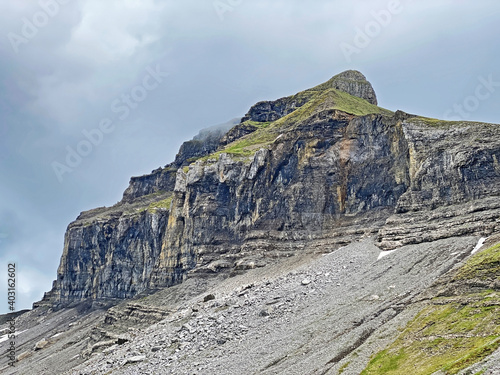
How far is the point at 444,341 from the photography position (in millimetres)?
37094

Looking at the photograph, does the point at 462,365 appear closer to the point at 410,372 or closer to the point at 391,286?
the point at 410,372

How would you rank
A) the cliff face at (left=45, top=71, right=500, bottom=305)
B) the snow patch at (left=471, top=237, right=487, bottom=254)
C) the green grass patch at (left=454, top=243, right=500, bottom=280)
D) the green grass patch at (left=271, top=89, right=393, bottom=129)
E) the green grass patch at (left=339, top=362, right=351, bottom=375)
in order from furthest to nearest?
the green grass patch at (left=271, top=89, right=393, bottom=129) < the cliff face at (left=45, top=71, right=500, bottom=305) < the snow patch at (left=471, top=237, right=487, bottom=254) < the green grass patch at (left=454, top=243, right=500, bottom=280) < the green grass patch at (left=339, top=362, right=351, bottom=375)

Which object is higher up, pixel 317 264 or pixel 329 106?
pixel 329 106

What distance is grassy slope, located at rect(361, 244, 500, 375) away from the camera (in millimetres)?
32031

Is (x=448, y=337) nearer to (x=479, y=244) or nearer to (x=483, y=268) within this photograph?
(x=483, y=268)

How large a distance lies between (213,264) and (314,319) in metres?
56.2

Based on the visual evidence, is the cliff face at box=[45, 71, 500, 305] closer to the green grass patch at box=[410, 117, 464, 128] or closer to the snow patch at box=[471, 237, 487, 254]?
the green grass patch at box=[410, 117, 464, 128]

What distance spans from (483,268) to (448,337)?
46.5ft

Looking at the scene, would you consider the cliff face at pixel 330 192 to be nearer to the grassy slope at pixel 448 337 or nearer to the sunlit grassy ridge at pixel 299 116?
the sunlit grassy ridge at pixel 299 116

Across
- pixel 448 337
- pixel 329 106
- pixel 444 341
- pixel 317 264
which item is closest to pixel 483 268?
pixel 448 337

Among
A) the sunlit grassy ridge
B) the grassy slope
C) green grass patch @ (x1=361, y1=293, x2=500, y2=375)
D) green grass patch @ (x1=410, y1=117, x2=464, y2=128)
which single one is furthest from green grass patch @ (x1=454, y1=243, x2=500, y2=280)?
the sunlit grassy ridge

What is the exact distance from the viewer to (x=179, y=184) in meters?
135

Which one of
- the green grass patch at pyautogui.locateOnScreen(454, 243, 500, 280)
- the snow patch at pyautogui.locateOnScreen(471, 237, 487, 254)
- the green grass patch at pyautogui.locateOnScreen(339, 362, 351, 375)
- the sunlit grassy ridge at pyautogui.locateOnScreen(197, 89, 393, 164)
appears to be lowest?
the green grass patch at pyautogui.locateOnScreen(339, 362, 351, 375)

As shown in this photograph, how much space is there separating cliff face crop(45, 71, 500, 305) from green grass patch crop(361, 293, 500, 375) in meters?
30.7
